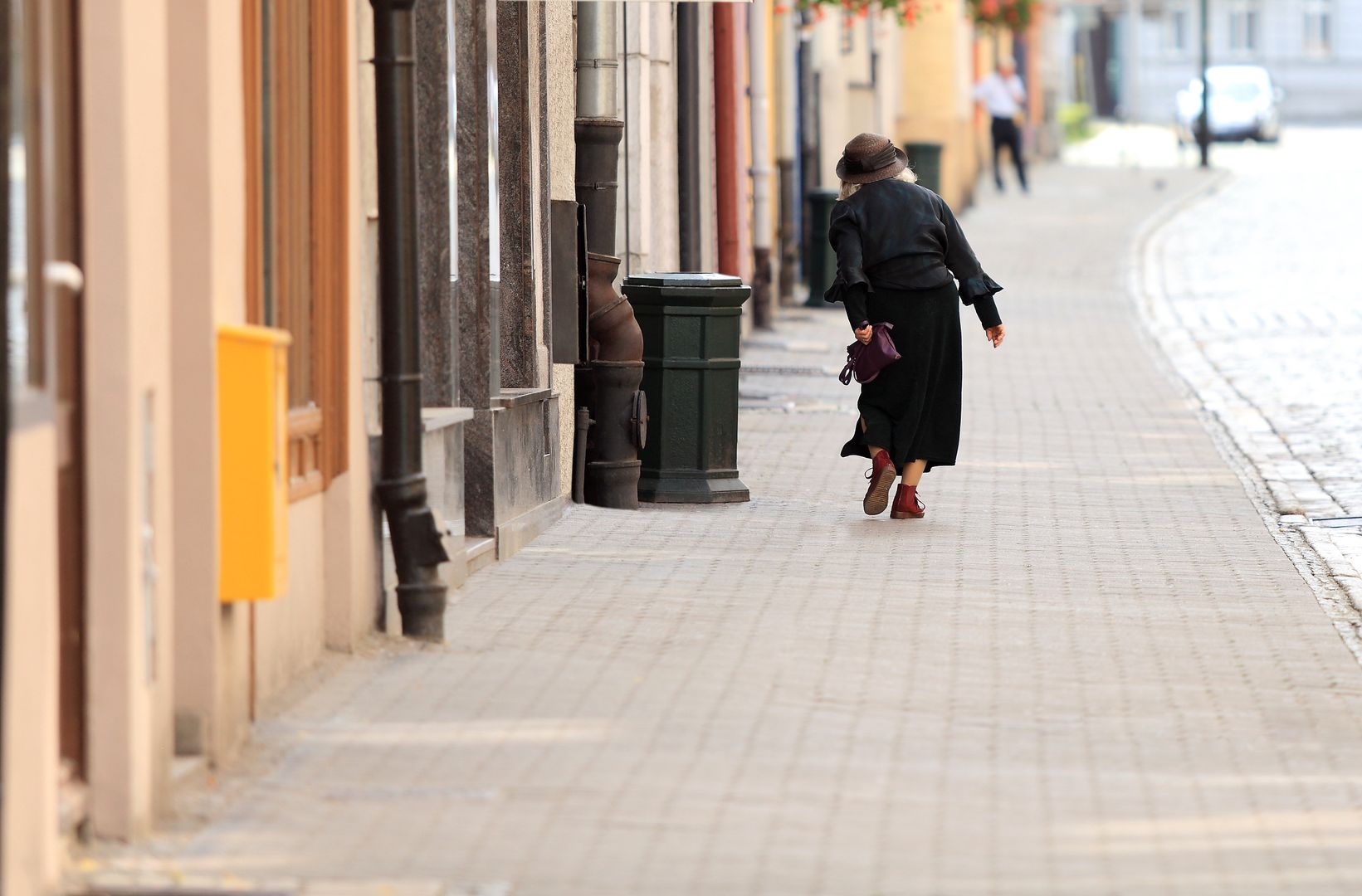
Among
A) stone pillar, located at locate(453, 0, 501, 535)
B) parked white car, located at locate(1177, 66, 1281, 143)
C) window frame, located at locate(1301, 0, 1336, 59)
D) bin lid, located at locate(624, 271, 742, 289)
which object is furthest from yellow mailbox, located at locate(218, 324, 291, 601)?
window frame, located at locate(1301, 0, 1336, 59)

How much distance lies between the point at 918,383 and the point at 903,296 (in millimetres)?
370

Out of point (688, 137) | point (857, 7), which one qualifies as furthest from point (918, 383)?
point (857, 7)

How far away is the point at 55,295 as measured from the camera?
17.4 ft

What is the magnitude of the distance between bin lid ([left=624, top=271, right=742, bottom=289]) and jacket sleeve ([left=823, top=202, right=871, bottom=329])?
711 millimetres

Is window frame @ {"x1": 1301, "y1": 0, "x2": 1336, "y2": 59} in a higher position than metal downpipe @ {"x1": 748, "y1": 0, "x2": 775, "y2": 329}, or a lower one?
higher

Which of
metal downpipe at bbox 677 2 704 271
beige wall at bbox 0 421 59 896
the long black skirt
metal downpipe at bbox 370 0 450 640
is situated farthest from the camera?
metal downpipe at bbox 677 2 704 271

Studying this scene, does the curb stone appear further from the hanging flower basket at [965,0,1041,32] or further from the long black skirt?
the hanging flower basket at [965,0,1041,32]

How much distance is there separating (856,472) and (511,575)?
3.79 m

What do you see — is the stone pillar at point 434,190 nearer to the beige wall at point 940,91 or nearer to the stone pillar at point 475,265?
the stone pillar at point 475,265

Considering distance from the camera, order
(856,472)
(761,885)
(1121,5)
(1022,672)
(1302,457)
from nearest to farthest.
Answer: (761,885), (1022,672), (856,472), (1302,457), (1121,5)

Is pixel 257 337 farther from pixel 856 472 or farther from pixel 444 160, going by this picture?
pixel 856 472

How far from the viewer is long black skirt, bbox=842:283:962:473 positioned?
1083 cm

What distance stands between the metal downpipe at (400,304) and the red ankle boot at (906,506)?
354 centimetres

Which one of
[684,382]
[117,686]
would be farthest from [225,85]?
[684,382]
